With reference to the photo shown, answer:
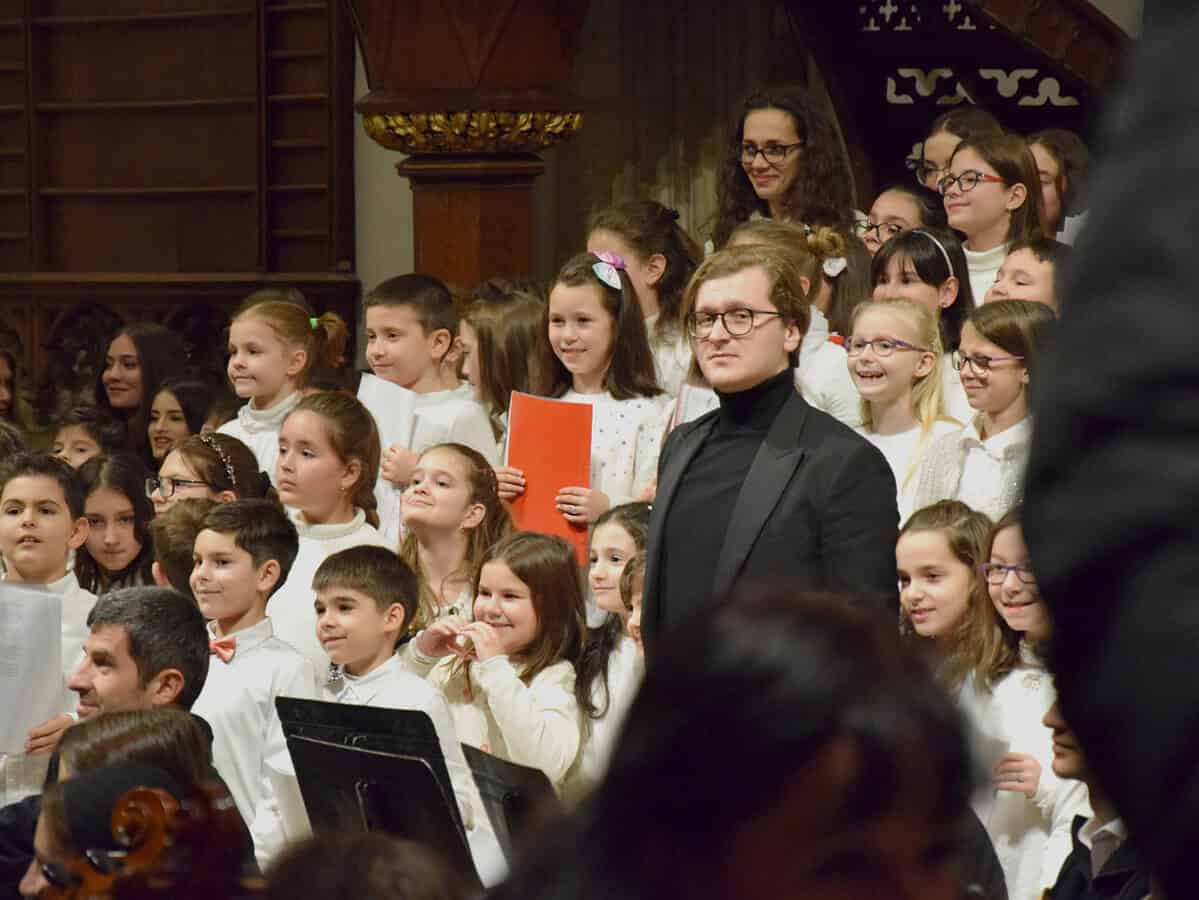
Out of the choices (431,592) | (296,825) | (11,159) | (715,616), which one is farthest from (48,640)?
(11,159)

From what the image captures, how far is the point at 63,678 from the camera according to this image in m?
3.79

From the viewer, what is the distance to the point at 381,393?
4.93 m

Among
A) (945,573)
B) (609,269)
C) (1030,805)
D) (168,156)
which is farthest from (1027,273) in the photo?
(168,156)

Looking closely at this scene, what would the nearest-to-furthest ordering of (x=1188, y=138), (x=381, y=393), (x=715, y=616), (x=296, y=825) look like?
(x=1188, y=138) < (x=715, y=616) < (x=296, y=825) < (x=381, y=393)

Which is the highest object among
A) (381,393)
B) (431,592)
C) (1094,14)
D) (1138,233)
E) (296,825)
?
(1094,14)

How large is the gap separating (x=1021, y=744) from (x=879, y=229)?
7.22ft

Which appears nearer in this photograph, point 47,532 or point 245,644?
point 245,644

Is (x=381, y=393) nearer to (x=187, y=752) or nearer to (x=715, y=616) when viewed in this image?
(x=187, y=752)

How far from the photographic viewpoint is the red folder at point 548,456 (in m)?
4.20

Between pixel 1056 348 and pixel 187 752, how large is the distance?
8.18ft

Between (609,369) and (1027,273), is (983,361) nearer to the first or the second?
(1027,273)

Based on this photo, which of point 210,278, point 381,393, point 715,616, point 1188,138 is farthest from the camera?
point 210,278

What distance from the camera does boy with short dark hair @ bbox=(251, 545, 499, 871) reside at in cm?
364

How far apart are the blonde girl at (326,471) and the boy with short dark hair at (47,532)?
0.49 meters
